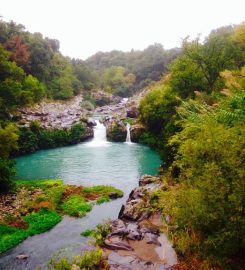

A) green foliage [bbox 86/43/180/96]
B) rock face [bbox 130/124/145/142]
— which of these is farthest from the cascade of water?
green foliage [bbox 86/43/180/96]

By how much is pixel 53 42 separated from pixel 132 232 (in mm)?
91159

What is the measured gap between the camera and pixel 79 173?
31.0 metres

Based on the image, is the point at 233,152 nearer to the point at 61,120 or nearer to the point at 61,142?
the point at 61,142

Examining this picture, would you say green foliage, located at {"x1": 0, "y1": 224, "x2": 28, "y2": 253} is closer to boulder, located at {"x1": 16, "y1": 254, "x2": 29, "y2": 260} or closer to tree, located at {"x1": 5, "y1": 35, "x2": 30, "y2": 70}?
boulder, located at {"x1": 16, "y1": 254, "x2": 29, "y2": 260}

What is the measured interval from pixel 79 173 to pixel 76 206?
9124mm

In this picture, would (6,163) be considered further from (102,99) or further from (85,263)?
(102,99)

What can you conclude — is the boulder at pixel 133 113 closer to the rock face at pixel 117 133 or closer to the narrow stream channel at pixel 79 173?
the narrow stream channel at pixel 79 173

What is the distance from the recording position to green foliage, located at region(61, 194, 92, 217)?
20.9 meters

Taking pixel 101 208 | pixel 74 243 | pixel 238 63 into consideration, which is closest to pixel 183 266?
pixel 74 243

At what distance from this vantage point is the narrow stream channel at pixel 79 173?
52.9ft

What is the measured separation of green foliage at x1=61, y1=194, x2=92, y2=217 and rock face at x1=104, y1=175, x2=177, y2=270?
3.49 m

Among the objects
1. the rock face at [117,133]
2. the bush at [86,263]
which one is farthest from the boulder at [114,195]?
the rock face at [117,133]

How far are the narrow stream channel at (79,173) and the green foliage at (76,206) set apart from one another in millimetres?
477

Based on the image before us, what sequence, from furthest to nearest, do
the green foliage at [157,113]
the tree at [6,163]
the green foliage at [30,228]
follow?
the green foliage at [157,113] → the tree at [6,163] → the green foliage at [30,228]
